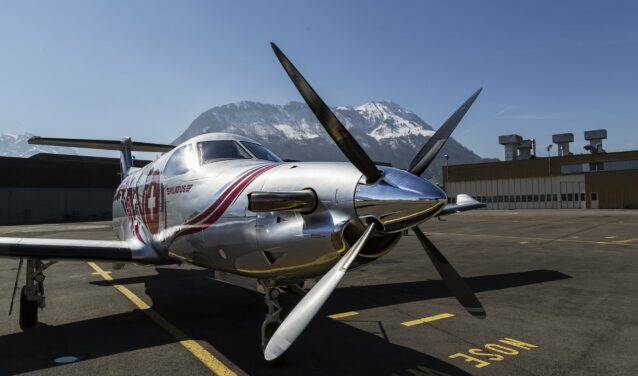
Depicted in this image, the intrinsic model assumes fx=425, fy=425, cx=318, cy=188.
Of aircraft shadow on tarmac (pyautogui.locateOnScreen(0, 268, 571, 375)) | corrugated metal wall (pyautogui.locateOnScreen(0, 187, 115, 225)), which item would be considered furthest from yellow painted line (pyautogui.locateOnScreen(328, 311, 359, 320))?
corrugated metal wall (pyautogui.locateOnScreen(0, 187, 115, 225))

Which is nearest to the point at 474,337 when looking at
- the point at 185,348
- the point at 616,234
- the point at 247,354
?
the point at 247,354

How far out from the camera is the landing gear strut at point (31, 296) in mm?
7455

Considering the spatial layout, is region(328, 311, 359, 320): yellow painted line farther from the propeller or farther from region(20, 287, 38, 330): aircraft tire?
region(20, 287, 38, 330): aircraft tire

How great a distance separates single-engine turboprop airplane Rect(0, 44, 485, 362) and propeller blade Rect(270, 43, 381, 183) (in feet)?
0.03

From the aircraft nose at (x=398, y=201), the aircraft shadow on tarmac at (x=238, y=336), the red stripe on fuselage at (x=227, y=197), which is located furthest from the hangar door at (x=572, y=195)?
the aircraft nose at (x=398, y=201)

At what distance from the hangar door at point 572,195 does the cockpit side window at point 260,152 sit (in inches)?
2674

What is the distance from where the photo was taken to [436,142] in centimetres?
591

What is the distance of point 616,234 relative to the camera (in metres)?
22.4

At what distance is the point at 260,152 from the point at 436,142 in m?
2.80

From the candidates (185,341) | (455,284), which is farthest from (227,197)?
(455,284)

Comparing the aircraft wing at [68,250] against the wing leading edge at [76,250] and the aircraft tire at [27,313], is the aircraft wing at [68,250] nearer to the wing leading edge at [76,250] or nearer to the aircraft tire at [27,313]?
the wing leading edge at [76,250]

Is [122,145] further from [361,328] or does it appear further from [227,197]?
[361,328]

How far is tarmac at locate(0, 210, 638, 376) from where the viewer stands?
5.34 meters

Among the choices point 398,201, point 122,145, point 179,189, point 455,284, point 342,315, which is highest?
point 122,145
